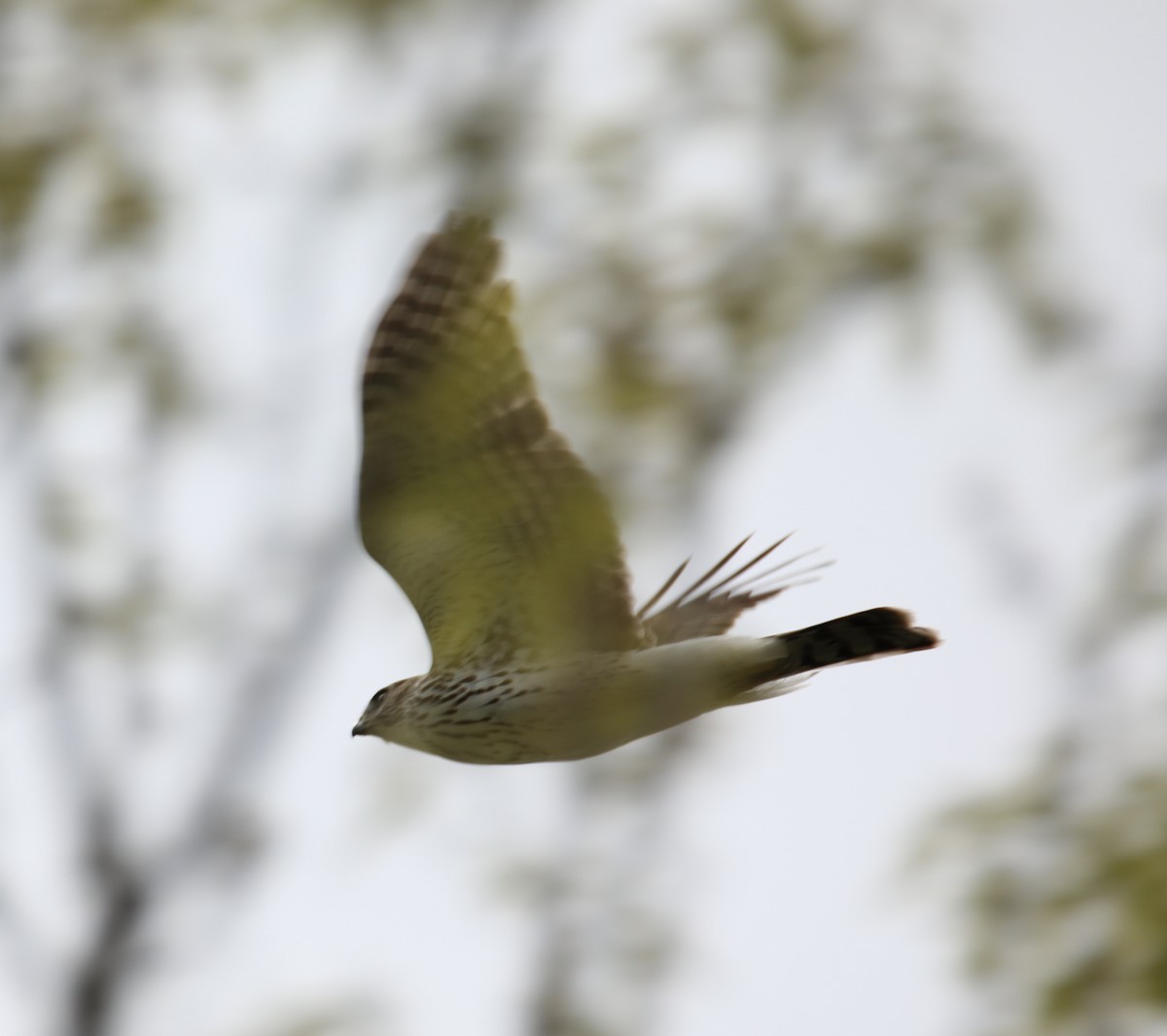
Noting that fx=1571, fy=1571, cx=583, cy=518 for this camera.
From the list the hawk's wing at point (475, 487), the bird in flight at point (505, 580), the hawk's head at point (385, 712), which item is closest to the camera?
the bird in flight at point (505, 580)

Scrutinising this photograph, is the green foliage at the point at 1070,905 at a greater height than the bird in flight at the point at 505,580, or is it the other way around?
the bird in flight at the point at 505,580

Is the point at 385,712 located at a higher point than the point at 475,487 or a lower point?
lower

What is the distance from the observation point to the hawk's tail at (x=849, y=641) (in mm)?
3867

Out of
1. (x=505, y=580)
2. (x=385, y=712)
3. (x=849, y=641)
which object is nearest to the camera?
(x=849, y=641)

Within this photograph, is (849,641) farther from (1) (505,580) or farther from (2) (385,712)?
(2) (385,712)

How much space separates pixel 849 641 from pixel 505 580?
916mm

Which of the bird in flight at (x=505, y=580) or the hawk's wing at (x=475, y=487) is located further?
the hawk's wing at (x=475, y=487)

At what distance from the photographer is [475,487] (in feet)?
14.1

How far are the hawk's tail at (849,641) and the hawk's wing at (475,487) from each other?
1.35 feet

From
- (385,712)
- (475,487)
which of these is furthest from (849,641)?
(385,712)

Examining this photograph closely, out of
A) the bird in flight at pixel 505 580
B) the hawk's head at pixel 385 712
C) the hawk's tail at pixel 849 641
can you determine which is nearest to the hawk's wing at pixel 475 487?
the bird in flight at pixel 505 580

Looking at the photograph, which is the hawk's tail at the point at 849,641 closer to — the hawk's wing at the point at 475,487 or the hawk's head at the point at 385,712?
the hawk's wing at the point at 475,487

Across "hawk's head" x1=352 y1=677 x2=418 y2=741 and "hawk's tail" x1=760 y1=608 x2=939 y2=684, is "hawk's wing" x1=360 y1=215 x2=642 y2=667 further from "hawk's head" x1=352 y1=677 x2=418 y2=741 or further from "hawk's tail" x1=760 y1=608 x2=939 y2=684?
"hawk's tail" x1=760 y1=608 x2=939 y2=684

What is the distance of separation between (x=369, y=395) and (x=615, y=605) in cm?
104
